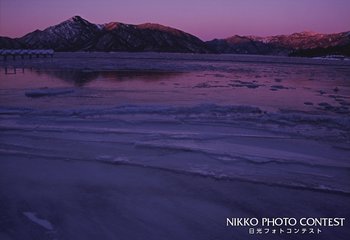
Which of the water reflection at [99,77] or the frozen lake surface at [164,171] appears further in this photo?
the water reflection at [99,77]

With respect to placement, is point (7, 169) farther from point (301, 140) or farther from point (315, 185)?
point (301, 140)

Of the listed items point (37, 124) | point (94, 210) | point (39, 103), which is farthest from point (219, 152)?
point (39, 103)

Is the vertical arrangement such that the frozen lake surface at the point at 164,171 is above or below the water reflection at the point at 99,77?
below

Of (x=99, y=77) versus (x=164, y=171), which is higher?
(x=99, y=77)

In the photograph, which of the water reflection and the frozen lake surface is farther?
the water reflection

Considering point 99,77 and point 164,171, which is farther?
point 99,77

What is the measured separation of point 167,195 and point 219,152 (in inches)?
71.3

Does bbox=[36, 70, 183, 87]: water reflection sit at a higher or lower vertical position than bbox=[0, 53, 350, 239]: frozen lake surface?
higher

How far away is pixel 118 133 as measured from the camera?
6703 mm

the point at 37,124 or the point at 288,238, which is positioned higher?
the point at 37,124

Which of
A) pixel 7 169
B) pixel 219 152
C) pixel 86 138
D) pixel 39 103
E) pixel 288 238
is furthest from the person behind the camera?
pixel 39 103

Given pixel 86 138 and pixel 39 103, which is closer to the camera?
pixel 86 138

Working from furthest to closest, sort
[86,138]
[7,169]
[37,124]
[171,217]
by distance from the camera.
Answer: [37,124] < [86,138] < [7,169] < [171,217]

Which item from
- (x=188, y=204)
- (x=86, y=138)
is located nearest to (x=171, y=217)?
(x=188, y=204)
